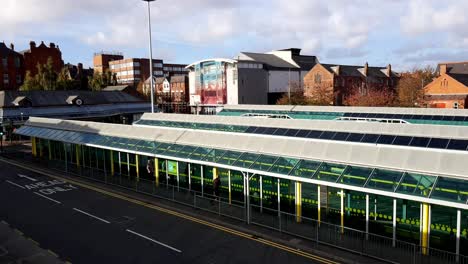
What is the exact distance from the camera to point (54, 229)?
1869cm

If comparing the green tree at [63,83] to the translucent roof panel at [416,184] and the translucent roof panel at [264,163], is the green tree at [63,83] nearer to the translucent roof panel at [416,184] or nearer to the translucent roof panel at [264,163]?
the translucent roof panel at [264,163]

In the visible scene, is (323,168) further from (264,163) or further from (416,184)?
(416,184)

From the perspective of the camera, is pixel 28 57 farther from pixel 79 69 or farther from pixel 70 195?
pixel 70 195

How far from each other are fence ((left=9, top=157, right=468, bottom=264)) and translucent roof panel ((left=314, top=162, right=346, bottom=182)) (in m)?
1.91

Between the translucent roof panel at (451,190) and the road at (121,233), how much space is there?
193 inches

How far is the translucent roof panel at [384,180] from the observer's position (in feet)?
50.0

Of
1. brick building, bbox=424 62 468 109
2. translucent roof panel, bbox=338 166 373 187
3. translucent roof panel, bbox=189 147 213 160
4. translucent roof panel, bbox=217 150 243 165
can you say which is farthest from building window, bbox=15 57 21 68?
translucent roof panel, bbox=338 166 373 187

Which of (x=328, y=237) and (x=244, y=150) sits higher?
(x=244, y=150)

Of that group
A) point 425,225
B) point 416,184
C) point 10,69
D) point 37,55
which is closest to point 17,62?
point 10,69

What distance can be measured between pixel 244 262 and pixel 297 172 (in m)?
5.24

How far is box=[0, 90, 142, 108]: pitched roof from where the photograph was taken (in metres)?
60.5

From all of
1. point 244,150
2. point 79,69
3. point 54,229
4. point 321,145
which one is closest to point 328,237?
point 321,145

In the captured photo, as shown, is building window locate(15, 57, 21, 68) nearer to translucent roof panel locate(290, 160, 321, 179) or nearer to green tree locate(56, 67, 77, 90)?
green tree locate(56, 67, 77, 90)

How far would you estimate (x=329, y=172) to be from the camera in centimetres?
1769
